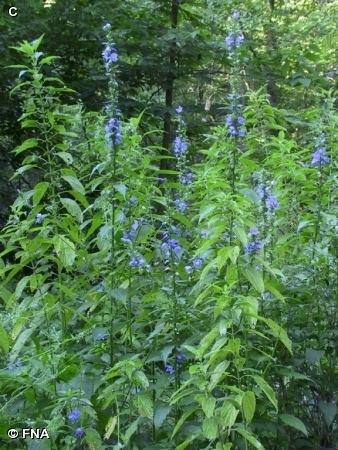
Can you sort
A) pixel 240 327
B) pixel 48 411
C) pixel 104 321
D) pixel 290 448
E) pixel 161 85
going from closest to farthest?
1. pixel 240 327
2. pixel 48 411
3. pixel 104 321
4. pixel 290 448
5. pixel 161 85

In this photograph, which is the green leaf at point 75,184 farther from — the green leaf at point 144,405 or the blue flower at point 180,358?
the green leaf at point 144,405

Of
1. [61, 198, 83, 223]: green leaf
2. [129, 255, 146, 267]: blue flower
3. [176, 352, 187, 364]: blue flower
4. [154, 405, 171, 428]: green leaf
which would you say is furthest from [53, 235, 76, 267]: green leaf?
[154, 405, 171, 428]: green leaf

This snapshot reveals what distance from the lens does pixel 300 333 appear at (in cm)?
333

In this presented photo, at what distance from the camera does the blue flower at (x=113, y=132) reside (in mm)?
2953

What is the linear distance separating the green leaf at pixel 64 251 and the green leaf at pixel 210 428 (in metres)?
0.94

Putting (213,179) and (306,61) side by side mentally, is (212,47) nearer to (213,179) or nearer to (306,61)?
(306,61)

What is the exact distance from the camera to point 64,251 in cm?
295

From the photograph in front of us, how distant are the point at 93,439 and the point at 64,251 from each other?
81 centimetres

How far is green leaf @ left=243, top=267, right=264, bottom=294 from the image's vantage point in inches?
99.9

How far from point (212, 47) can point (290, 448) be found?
478 centimetres

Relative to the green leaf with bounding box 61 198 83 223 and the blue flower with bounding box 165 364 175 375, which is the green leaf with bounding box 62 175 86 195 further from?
the blue flower with bounding box 165 364 175 375

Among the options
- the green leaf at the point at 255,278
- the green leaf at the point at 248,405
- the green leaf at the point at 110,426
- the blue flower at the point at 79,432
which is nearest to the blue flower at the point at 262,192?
the green leaf at the point at 255,278

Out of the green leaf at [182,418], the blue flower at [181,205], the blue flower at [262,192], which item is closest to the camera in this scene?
the green leaf at [182,418]

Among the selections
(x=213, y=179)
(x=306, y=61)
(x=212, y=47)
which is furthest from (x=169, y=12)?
(x=213, y=179)
